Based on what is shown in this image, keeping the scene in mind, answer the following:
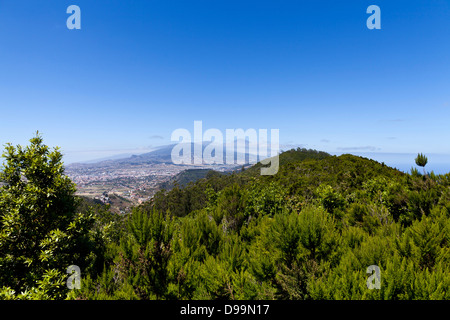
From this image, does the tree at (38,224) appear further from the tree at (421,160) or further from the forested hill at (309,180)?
the tree at (421,160)

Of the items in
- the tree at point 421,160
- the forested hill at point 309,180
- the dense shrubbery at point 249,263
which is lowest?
the forested hill at point 309,180

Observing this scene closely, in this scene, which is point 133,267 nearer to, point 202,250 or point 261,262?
point 202,250

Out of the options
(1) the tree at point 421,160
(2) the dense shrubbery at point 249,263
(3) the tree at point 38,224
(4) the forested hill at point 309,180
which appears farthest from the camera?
(4) the forested hill at point 309,180

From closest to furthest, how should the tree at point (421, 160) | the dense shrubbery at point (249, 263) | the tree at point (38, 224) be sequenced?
the dense shrubbery at point (249, 263) < the tree at point (38, 224) < the tree at point (421, 160)

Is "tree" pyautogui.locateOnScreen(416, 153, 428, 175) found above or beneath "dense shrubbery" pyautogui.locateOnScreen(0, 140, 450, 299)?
above

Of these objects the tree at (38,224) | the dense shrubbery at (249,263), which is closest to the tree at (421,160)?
the dense shrubbery at (249,263)

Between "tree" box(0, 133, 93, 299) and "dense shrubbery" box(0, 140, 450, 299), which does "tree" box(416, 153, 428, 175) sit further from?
"tree" box(0, 133, 93, 299)

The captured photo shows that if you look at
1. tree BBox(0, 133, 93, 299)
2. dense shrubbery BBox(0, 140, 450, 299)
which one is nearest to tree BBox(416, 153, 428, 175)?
dense shrubbery BBox(0, 140, 450, 299)
